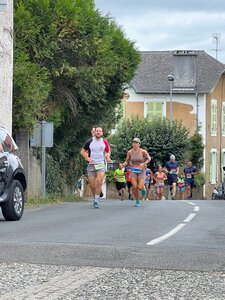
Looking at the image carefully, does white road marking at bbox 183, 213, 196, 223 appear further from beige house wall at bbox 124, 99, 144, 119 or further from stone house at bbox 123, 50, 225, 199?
beige house wall at bbox 124, 99, 144, 119

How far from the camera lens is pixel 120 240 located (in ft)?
44.0

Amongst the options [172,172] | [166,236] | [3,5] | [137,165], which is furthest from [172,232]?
[172,172]

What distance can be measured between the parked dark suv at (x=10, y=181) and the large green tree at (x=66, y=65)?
335 inches

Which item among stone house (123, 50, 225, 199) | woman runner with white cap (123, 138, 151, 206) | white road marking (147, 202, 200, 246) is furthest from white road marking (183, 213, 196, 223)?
stone house (123, 50, 225, 199)

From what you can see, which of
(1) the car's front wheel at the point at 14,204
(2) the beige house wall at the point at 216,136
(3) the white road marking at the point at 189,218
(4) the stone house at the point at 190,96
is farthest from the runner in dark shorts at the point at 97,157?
(4) the stone house at the point at 190,96

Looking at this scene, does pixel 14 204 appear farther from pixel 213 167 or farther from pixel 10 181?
pixel 213 167

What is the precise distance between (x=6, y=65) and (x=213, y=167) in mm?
40108

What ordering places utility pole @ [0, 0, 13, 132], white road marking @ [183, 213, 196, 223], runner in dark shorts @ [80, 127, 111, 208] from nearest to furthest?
white road marking @ [183, 213, 196, 223] → runner in dark shorts @ [80, 127, 111, 208] → utility pole @ [0, 0, 13, 132]

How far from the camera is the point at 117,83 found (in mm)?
32375

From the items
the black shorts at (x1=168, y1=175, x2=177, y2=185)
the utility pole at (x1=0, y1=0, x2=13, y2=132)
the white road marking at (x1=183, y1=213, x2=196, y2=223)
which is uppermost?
the utility pole at (x1=0, y1=0, x2=13, y2=132)

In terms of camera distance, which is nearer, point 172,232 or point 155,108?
point 172,232

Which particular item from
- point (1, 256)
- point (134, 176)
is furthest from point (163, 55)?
point (1, 256)

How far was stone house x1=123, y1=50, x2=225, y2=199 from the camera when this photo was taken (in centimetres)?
6197

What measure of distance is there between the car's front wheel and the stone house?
42.8 meters
